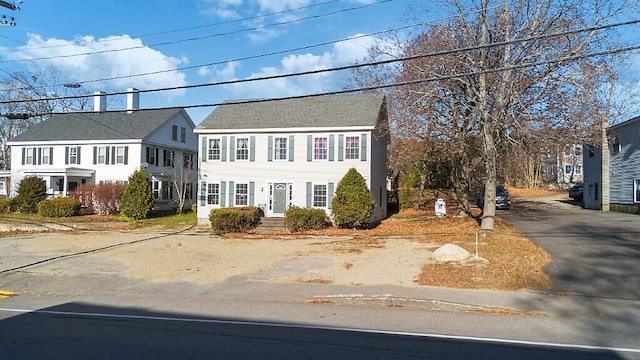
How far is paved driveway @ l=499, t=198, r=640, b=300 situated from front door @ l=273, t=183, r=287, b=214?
11908mm

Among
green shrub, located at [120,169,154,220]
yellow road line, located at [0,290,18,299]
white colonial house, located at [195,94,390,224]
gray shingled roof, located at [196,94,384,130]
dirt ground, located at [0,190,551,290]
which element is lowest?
yellow road line, located at [0,290,18,299]

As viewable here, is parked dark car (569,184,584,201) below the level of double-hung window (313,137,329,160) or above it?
below

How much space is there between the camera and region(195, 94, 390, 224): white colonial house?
24.0m

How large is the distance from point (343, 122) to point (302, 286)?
48.6 feet

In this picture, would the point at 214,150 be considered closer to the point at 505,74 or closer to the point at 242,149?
the point at 242,149

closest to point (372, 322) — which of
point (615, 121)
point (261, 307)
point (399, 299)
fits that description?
point (399, 299)

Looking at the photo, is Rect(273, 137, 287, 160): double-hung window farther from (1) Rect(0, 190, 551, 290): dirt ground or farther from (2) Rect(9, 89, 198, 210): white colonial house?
(2) Rect(9, 89, 198, 210): white colonial house

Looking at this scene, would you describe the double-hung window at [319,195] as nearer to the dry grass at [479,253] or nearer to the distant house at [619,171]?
the dry grass at [479,253]

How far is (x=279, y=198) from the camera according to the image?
2491cm

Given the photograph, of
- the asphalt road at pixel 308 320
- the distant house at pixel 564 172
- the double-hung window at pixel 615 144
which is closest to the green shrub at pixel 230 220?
the asphalt road at pixel 308 320

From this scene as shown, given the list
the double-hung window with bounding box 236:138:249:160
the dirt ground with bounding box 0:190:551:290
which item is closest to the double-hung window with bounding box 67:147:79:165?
the dirt ground with bounding box 0:190:551:290

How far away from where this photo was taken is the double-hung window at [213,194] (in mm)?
25781

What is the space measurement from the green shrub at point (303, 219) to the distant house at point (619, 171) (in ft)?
58.2

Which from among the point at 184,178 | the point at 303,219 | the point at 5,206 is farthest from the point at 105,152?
the point at 303,219
